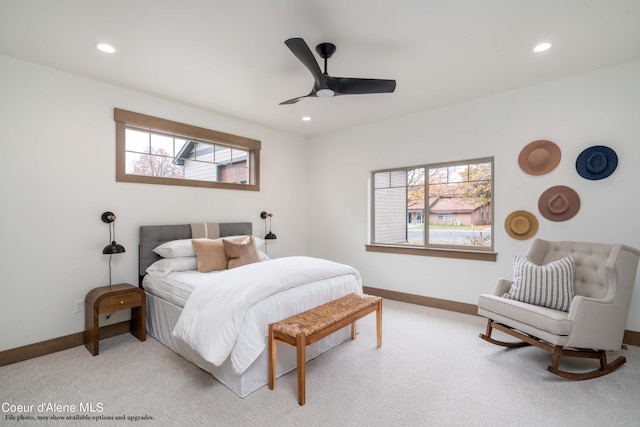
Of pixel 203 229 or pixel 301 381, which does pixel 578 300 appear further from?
pixel 203 229

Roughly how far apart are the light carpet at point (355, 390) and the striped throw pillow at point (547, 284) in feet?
1.71

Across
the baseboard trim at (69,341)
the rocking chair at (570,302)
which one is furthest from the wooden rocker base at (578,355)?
the baseboard trim at (69,341)

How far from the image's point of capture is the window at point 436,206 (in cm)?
390

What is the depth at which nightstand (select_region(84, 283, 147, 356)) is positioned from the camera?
2.85 m

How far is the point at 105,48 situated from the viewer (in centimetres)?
260

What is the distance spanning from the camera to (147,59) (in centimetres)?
279

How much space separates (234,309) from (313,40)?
2.23 meters

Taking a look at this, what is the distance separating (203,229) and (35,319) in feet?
5.84

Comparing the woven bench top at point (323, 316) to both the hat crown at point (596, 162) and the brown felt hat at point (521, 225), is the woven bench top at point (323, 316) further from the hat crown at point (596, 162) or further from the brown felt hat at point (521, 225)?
the hat crown at point (596, 162)

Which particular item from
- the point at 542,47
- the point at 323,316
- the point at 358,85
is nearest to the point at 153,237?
the point at 323,316

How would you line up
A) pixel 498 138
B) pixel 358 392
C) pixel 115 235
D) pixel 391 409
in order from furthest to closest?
pixel 498 138 < pixel 115 235 < pixel 358 392 < pixel 391 409

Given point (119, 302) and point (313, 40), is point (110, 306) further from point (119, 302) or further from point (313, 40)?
point (313, 40)

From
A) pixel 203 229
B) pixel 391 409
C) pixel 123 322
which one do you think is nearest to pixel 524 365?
pixel 391 409

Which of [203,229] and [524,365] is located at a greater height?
[203,229]
